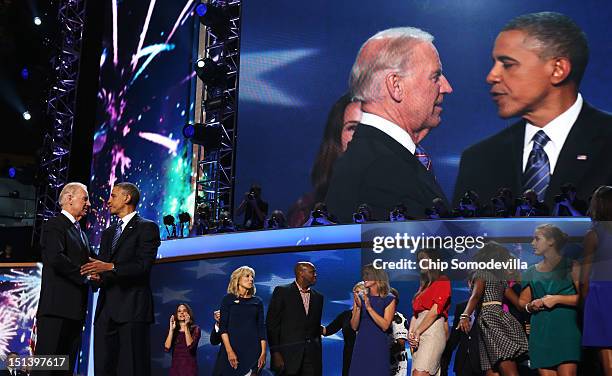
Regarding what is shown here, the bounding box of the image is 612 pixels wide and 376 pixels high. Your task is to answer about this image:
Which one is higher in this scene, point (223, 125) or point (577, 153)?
point (223, 125)

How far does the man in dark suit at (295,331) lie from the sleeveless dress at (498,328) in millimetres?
1190

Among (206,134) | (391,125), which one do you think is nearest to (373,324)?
(391,125)

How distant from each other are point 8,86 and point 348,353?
34.6ft

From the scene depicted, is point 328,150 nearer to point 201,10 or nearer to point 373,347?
point 201,10

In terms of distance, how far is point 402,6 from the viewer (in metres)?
8.09

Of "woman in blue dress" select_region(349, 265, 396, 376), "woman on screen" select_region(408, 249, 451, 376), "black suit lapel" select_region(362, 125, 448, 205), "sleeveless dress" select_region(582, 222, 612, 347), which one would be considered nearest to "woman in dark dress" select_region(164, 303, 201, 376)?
"woman in blue dress" select_region(349, 265, 396, 376)

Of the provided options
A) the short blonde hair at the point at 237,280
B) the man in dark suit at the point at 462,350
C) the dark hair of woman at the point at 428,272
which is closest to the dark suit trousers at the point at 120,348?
the short blonde hair at the point at 237,280

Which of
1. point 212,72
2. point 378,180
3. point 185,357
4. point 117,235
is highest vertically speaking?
point 212,72

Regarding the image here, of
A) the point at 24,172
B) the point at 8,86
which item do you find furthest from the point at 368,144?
the point at 8,86

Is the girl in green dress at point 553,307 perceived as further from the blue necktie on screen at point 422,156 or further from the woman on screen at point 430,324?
the blue necktie on screen at point 422,156

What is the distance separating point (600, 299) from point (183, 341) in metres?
3.63

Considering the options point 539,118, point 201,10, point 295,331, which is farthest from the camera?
point 201,10

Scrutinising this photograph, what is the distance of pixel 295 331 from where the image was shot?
494cm

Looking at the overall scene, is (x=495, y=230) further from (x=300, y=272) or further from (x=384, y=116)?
(x=384, y=116)
